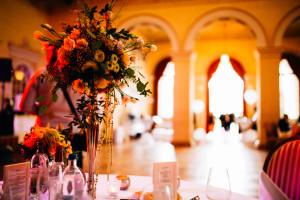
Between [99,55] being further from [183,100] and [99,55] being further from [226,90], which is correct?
[226,90]

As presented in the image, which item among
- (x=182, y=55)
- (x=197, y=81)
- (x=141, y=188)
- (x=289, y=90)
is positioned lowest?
(x=141, y=188)

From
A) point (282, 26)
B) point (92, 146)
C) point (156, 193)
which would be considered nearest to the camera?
point (156, 193)

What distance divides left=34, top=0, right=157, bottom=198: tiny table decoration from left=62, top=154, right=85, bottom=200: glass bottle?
9 cm

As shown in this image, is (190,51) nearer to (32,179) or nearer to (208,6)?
(208,6)

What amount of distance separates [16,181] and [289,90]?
→ 14.2 metres

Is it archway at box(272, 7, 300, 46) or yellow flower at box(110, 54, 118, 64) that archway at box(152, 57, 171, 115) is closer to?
archway at box(272, 7, 300, 46)

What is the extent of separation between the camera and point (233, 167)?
5.53 meters

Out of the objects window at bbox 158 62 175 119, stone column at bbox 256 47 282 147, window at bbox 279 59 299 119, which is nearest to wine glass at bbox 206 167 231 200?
stone column at bbox 256 47 282 147

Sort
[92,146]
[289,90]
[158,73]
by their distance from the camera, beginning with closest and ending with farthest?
1. [92,146]
2. [289,90]
3. [158,73]

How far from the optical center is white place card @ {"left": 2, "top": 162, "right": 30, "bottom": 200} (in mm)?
948

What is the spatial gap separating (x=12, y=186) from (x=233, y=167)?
519 centimetres

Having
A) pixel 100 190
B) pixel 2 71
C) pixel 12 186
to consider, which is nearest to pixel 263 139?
pixel 2 71

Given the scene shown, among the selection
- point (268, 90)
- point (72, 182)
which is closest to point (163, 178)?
point (72, 182)

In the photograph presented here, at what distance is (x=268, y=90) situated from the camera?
341 inches
